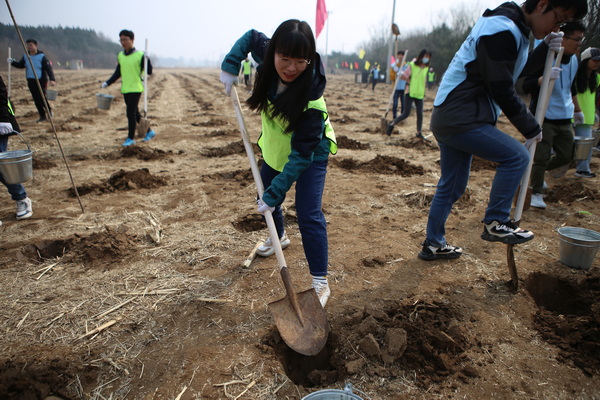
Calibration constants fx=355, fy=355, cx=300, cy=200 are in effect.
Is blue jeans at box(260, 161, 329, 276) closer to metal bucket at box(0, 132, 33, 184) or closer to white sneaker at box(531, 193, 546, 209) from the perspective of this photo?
metal bucket at box(0, 132, 33, 184)

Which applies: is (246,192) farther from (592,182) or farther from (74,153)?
(592,182)

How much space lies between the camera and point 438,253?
3156 mm

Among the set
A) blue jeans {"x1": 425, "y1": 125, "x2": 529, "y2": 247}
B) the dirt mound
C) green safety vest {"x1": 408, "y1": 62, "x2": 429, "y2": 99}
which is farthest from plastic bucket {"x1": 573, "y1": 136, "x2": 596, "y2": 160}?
the dirt mound

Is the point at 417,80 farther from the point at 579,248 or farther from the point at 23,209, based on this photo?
the point at 23,209

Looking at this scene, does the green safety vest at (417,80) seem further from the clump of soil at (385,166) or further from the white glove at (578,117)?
the white glove at (578,117)

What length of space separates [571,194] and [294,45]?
4.66 meters

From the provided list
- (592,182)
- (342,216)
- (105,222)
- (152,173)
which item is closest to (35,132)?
(152,173)

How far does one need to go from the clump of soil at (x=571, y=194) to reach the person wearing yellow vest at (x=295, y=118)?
3.91m

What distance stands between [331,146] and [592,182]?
5.22 meters

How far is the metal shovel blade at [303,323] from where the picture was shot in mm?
2070

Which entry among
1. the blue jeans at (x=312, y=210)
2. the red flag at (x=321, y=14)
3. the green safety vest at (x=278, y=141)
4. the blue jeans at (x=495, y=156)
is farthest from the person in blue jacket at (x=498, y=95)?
the red flag at (x=321, y=14)

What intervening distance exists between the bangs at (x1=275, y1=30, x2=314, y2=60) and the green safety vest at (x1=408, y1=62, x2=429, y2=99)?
711cm

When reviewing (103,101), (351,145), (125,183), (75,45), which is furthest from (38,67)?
(75,45)

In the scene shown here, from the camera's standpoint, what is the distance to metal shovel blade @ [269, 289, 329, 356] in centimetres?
207
